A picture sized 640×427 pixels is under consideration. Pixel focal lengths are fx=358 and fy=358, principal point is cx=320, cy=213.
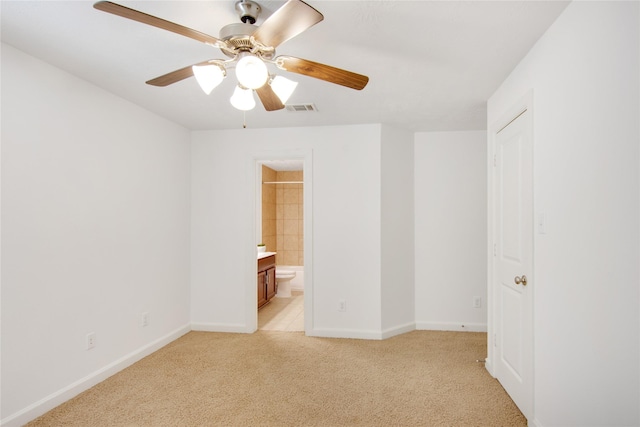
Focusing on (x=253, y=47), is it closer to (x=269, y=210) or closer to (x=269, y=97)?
(x=269, y=97)

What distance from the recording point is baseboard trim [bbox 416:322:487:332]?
4.07 meters

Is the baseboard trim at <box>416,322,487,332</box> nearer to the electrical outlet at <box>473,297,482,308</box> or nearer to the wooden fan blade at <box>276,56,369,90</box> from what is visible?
the electrical outlet at <box>473,297,482,308</box>

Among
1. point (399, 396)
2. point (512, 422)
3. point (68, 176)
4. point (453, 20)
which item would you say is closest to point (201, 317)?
point (68, 176)

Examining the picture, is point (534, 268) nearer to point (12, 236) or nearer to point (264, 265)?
point (12, 236)

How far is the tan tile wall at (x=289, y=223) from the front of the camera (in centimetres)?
727

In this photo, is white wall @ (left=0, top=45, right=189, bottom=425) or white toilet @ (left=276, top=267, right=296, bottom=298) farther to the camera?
white toilet @ (left=276, top=267, right=296, bottom=298)

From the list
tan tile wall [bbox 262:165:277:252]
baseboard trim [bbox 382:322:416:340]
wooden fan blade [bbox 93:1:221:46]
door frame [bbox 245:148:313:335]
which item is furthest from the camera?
tan tile wall [bbox 262:165:277:252]

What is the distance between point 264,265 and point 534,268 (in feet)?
12.2

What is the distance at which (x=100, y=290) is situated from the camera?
9.27 ft

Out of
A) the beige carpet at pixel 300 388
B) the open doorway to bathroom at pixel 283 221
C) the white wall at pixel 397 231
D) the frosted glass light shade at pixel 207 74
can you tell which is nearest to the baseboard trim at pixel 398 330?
the white wall at pixel 397 231

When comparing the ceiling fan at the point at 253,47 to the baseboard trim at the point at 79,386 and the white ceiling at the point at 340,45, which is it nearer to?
the white ceiling at the point at 340,45

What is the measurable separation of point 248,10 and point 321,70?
428mm

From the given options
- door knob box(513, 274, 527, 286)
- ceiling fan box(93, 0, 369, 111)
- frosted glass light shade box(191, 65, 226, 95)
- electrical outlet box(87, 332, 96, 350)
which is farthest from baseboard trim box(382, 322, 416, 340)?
frosted glass light shade box(191, 65, 226, 95)

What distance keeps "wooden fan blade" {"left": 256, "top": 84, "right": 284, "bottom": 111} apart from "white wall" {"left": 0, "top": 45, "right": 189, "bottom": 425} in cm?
151
